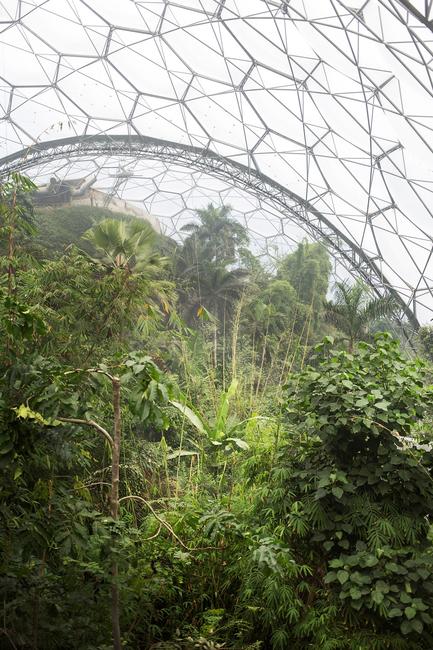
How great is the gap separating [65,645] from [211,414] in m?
5.44

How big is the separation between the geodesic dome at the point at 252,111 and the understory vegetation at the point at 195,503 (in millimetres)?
9178

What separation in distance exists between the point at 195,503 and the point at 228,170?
25.0 meters

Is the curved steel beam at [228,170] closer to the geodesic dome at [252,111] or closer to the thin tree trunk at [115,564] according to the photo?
the geodesic dome at [252,111]

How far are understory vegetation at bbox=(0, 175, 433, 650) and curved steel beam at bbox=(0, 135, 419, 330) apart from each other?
20.8 meters

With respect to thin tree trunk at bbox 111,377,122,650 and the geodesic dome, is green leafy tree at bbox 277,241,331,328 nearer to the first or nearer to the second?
the geodesic dome

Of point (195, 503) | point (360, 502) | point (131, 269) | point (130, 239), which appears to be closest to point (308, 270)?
point (130, 239)

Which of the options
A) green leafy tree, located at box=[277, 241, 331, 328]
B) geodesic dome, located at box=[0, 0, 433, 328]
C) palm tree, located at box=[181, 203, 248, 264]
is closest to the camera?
geodesic dome, located at box=[0, 0, 433, 328]

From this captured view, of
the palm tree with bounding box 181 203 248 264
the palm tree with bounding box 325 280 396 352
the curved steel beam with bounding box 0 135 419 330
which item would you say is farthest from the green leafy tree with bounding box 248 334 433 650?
the palm tree with bounding box 181 203 248 264

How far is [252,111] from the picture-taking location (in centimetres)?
2467

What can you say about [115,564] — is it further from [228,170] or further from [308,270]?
[228,170]

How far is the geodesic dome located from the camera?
1720cm

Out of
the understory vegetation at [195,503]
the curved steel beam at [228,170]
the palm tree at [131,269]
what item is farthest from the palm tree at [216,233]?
the understory vegetation at [195,503]

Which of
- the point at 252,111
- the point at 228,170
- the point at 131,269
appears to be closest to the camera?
the point at 131,269

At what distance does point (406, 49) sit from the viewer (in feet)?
45.0
